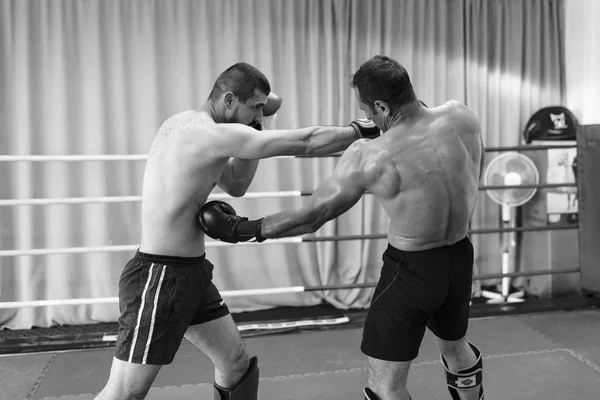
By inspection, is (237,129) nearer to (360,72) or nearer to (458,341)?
(360,72)

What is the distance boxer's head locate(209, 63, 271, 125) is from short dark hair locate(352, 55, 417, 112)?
356 mm

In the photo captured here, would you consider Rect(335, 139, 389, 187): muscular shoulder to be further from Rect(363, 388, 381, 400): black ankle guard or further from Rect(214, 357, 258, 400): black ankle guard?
Rect(214, 357, 258, 400): black ankle guard

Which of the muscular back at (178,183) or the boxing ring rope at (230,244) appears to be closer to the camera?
the muscular back at (178,183)

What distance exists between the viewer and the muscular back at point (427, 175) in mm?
1766

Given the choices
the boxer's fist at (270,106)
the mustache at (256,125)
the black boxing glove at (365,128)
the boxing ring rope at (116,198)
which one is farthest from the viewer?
the boxing ring rope at (116,198)

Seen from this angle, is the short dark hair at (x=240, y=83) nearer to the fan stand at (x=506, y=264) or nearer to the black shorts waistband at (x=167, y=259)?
the black shorts waistband at (x=167, y=259)

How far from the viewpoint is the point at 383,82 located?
69.9 inches

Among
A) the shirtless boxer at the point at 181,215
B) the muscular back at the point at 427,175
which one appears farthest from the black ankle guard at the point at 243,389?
the muscular back at the point at 427,175

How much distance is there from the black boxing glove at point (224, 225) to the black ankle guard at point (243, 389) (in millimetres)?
506

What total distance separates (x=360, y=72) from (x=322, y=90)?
261 cm

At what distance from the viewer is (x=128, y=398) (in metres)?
1.73

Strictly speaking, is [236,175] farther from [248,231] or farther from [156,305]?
[156,305]

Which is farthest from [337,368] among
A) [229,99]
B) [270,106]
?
[229,99]

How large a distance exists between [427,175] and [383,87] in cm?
29
